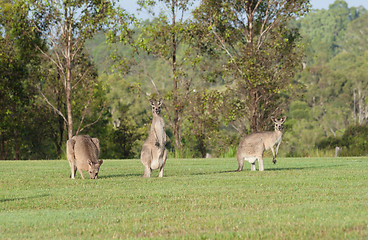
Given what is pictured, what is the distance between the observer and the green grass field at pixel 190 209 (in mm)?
8148

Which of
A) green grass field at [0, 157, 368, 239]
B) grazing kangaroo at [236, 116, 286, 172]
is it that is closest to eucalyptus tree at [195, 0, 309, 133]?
grazing kangaroo at [236, 116, 286, 172]

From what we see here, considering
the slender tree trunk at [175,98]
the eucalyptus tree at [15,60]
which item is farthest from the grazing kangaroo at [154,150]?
the eucalyptus tree at [15,60]

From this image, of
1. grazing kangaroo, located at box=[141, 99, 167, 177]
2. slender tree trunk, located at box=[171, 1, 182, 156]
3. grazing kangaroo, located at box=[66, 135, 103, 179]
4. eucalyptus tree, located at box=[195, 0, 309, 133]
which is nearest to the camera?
grazing kangaroo, located at box=[66, 135, 103, 179]

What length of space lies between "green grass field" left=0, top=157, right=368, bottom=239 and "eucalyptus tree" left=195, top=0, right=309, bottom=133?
23900 millimetres

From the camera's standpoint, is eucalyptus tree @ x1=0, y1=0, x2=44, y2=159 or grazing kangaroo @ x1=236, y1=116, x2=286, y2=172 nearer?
grazing kangaroo @ x1=236, y1=116, x2=286, y2=172

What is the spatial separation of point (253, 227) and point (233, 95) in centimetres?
3380

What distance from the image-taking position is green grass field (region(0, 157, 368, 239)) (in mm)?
8148

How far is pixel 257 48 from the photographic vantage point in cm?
3991

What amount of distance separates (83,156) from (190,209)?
7.66 meters

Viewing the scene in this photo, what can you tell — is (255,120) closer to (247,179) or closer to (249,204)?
(247,179)

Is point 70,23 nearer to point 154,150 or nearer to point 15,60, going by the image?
point 15,60

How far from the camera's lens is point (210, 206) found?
35.1ft

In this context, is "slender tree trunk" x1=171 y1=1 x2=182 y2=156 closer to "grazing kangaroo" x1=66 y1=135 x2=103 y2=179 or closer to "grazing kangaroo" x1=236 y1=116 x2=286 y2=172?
"grazing kangaroo" x1=236 y1=116 x2=286 y2=172

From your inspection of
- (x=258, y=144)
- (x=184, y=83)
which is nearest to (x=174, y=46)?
(x=184, y=83)
